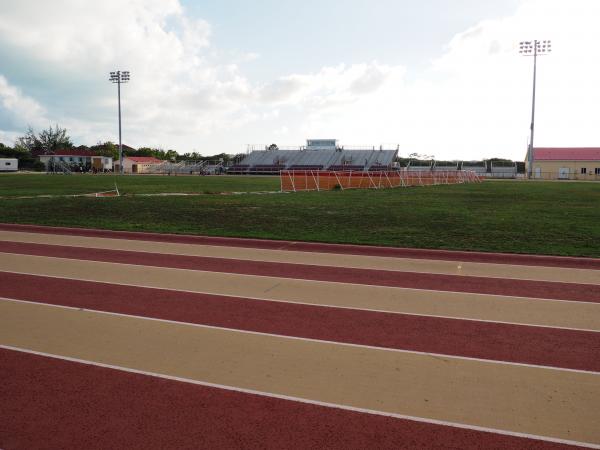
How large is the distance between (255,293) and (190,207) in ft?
39.7

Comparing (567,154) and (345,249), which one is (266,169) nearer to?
(567,154)

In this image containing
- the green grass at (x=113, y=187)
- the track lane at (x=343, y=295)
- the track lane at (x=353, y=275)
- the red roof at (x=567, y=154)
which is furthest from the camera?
the red roof at (x=567, y=154)

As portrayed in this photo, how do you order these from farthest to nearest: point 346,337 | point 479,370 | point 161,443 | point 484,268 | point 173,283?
point 484,268 < point 173,283 < point 346,337 < point 479,370 < point 161,443

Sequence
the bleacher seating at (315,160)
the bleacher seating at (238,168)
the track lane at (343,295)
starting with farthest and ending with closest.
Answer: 1. the bleacher seating at (238,168)
2. the bleacher seating at (315,160)
3. the track lane at (343,295)

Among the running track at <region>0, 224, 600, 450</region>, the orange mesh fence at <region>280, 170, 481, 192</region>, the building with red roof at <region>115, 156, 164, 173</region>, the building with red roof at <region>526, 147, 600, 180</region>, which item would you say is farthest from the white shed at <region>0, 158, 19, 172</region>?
the running track at <region>0, 224, 600, 450</region>

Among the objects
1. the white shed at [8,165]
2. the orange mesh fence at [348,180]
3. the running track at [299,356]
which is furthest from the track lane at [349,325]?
the white shed at [8,165]

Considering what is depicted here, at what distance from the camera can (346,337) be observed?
5.07 m

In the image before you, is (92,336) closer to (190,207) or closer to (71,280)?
(71,280)

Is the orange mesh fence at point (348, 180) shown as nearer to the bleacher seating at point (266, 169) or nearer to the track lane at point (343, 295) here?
the track lane at point (343, 295)

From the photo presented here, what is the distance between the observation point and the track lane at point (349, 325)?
4.72 m

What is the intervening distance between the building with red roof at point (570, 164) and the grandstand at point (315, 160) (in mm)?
21891

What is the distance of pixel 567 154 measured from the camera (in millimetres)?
71438

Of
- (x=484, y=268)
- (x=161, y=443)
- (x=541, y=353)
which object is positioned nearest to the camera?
(x=161, y=443)

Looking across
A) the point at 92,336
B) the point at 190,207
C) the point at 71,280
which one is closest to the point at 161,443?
the point at 92,336
